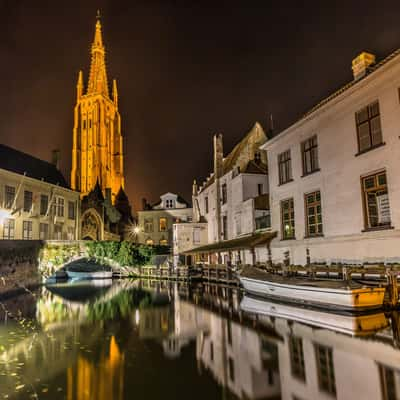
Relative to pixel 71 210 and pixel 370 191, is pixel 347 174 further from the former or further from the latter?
pixel 71 210

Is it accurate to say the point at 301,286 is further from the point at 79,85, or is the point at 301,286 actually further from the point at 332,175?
the point at 79,85

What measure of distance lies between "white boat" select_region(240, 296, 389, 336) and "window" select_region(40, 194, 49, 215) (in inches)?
1090

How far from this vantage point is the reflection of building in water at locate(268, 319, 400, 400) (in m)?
5.89

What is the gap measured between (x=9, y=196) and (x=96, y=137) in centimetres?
5753

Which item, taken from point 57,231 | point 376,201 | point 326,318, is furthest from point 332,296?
point 57,231

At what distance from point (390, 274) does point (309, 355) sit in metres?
5.78

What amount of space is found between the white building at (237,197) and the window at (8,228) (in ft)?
52.9

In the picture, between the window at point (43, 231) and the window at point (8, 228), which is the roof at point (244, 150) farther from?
the window at point (8, 228)

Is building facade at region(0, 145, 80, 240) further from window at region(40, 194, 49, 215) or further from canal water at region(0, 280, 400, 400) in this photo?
canal water at region(0, 280, 400, 400)

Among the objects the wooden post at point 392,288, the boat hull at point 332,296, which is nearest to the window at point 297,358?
the boat hull at point 332,296

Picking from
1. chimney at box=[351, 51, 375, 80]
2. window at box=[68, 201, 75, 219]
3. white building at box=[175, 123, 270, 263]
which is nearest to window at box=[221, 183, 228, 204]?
white building at box=[175, 123, 270, 263]

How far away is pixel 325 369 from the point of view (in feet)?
23.1

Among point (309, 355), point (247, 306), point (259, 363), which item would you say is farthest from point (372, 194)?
point (259, 363)

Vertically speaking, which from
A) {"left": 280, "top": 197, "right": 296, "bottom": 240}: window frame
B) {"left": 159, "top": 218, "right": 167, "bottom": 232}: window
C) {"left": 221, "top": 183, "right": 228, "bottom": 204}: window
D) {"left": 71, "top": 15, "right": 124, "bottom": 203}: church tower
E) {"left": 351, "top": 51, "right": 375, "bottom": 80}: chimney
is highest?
{"left": 71, "top": 15, "right": 124, "bottom": 203}: church tower
